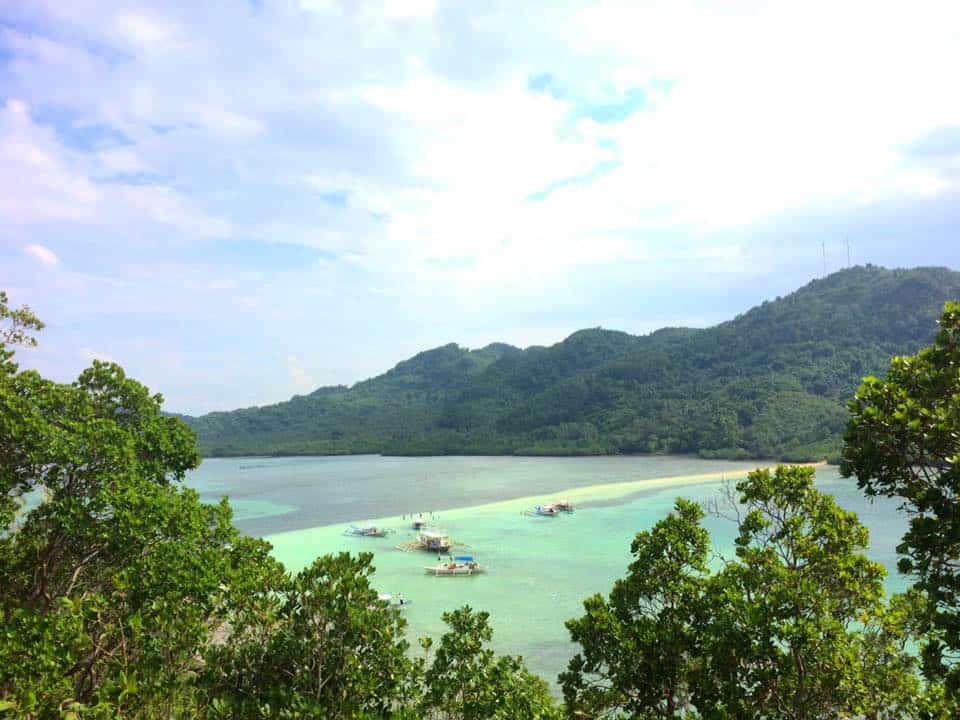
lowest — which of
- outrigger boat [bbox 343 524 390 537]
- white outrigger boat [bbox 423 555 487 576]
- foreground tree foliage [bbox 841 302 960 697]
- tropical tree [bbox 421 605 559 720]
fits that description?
white outrigger boat [bbox 423 555 487 576]

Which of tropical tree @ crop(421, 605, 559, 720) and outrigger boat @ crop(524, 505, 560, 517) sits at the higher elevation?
tropical tree @ crop(421, 605, 559, 720)

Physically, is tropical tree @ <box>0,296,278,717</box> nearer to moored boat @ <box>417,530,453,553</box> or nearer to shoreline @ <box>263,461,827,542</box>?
moored boat @ <box>417,530,453,553</box>

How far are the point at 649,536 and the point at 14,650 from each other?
226 inches

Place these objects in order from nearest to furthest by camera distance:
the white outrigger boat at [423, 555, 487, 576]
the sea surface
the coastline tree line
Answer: the coastline tree line
the sea surface
the white outrigger boat at [423, 555, 487, 576]

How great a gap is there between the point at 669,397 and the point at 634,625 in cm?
8341

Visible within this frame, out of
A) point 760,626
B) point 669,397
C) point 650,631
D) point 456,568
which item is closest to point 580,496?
point 456,568

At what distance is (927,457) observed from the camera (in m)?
4.52

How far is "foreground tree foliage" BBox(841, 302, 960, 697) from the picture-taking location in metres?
4.27

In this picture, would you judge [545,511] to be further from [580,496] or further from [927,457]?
[927,457]

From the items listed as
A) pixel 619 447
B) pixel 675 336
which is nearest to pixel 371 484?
pixel 619 447

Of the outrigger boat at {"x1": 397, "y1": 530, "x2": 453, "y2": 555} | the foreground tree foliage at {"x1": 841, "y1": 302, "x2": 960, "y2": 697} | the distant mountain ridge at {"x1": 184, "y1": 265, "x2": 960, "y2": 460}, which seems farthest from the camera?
the distant mountain ridge at {"x1": 184, "y1": 265, "x2": 960, "y2": 460}

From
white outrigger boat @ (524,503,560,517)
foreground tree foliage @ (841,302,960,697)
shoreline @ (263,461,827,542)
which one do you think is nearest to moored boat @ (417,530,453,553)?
shoreline @ (263,461,827,542)

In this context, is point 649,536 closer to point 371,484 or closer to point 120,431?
point 120,431

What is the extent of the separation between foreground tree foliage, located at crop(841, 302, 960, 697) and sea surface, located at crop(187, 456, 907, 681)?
1663 millimetres
